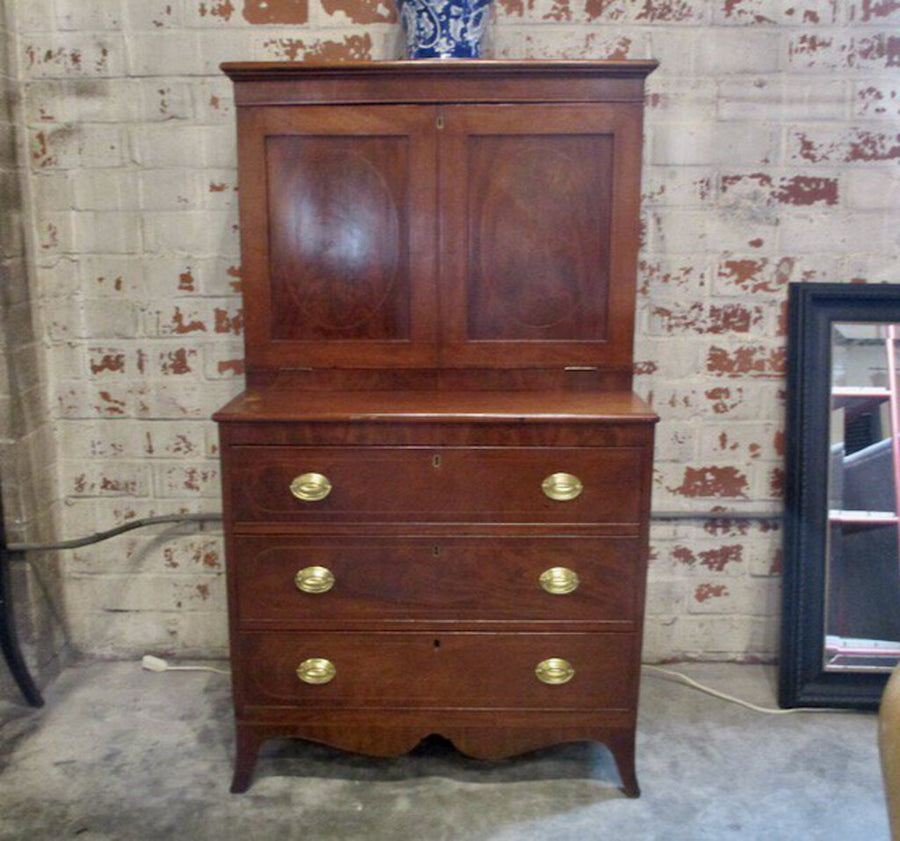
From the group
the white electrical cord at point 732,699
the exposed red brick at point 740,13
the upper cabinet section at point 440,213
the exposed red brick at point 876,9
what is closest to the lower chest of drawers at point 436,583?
the upper cabinet section at point 440,213

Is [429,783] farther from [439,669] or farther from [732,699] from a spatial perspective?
[732,699]

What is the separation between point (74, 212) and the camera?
2.26m

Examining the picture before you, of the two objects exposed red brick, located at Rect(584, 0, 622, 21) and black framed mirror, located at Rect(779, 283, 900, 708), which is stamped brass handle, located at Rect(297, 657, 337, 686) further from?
exposed red brick, located at Rect(584, 0, 622, 21)

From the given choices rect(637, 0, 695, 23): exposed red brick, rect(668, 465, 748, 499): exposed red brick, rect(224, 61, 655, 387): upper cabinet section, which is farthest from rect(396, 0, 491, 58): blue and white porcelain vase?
rect(668, 465, 748, 499): exposed red brick

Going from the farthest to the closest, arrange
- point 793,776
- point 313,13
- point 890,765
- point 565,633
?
1. point 313,13
2. point 793,776
3. point 565,633
4. point 890,765

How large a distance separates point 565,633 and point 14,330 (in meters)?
1.50

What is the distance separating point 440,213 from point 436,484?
23.3 inches

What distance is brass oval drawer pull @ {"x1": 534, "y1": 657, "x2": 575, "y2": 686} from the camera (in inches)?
73.5

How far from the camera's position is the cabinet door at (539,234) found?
1.89m

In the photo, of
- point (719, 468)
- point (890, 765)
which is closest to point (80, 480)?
point (719, 468)

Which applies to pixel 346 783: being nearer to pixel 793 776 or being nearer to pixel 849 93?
pixel 793 776

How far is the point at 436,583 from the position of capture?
1834 millimetres

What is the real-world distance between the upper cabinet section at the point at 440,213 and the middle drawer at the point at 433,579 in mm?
408

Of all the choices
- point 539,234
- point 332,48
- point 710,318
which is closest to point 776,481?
point 710,318
